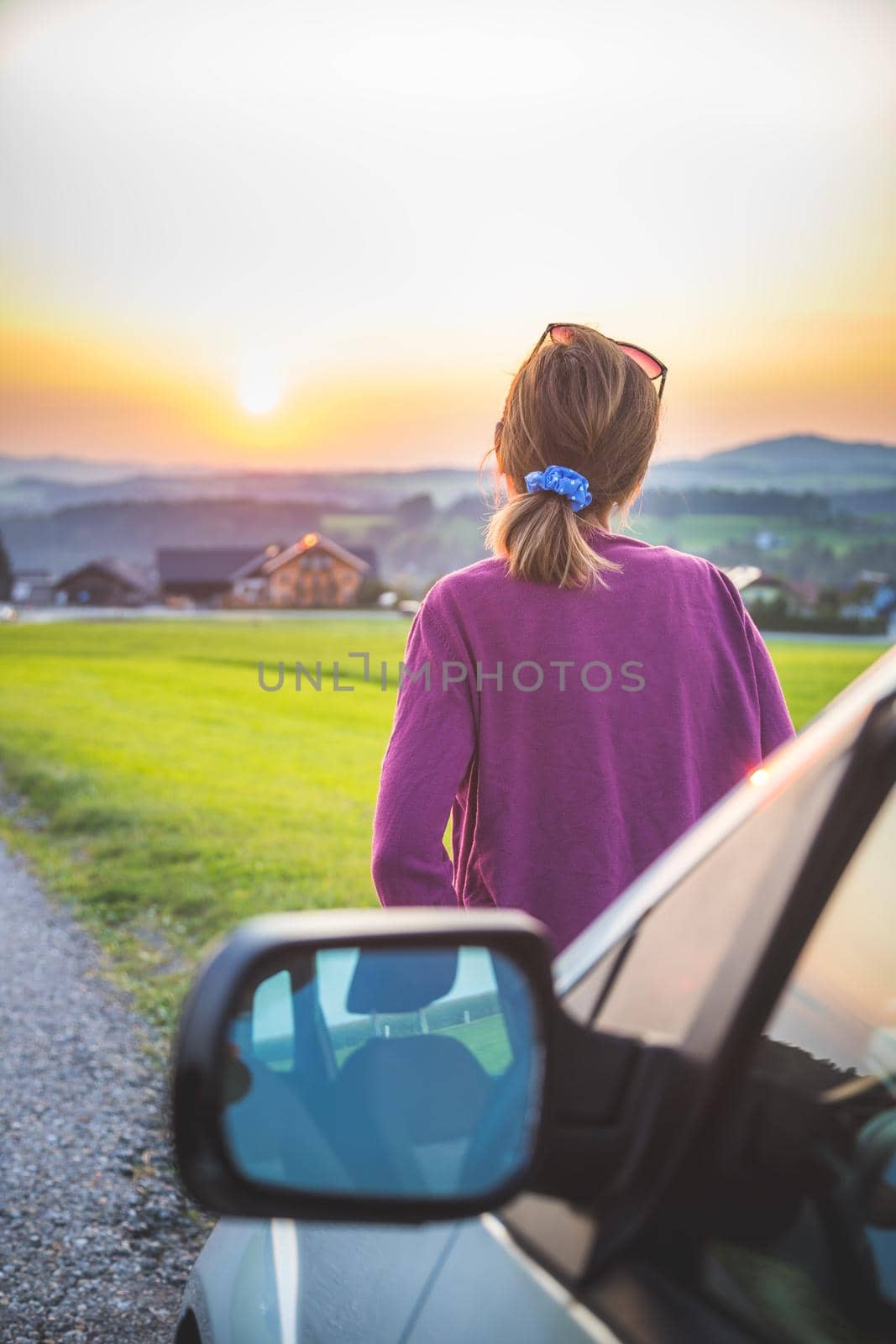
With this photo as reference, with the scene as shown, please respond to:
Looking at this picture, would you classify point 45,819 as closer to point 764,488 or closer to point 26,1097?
point 26,1097

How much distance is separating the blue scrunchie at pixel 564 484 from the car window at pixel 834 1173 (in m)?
0.90

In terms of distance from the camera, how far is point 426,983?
41.1 inches

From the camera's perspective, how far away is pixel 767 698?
1866mm

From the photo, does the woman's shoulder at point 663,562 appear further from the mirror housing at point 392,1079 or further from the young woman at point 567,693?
the mirror housing at point 392,1079

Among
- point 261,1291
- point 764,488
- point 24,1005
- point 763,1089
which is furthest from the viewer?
point 764,488

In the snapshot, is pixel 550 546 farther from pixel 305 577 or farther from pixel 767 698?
pixel 305 577

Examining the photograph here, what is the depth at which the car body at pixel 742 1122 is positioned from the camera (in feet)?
2.80

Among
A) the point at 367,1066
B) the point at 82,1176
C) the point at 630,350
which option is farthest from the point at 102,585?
the point at 367,1066

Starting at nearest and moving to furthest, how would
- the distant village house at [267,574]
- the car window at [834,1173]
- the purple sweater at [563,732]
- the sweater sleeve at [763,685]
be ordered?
the car window at [834,1173], the purple sweater at [563,732], the sweater sleeve at [763,685], the distant village house at [267,574]

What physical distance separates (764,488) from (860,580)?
12.6 ft

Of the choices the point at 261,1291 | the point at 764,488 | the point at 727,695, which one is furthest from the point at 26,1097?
the point at 764,488

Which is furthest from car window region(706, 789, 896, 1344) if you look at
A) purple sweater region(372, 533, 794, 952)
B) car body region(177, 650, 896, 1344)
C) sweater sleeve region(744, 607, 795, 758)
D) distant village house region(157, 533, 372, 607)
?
distant village house region(157, 533, 372, 607)

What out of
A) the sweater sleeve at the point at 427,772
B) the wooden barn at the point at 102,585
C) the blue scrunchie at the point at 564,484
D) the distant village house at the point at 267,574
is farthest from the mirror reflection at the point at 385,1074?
the wooden barn at the point at 102,585

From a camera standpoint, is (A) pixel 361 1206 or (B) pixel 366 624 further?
(B) pixel 366 624
